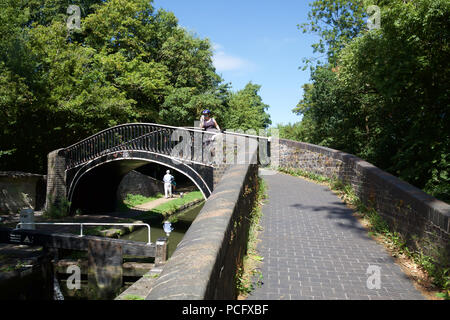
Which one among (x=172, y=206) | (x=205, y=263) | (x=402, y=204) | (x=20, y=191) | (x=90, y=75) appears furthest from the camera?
(x=172, y=206)

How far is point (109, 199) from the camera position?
67.9ft

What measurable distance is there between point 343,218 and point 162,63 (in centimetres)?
2157

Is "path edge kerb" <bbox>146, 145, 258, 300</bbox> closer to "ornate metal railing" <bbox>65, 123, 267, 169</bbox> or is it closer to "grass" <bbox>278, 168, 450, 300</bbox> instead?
"grass" <bbox>278, 168, 450, 300</bbox>

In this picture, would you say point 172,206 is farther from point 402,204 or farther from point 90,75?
point 402,204

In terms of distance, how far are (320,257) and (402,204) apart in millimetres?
1701

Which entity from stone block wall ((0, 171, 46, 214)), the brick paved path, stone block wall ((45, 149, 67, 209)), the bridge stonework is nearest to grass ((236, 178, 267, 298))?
the brick paved path

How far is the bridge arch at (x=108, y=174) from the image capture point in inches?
436

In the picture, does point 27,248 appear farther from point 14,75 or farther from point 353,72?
point 353,72

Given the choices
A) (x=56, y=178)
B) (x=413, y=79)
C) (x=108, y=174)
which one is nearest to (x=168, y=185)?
(x=108, y=174)

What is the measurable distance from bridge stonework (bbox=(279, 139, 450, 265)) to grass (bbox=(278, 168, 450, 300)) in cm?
8

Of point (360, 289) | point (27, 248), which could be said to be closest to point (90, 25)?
point (27, 248)

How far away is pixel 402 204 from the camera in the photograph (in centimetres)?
562

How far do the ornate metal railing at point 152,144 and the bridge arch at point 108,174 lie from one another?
0.23 meters
